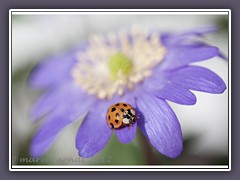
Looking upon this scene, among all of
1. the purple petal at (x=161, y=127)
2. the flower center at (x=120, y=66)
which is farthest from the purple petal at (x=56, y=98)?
the purple petal at (x=161, y=127)

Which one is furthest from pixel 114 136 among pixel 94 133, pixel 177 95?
pixel 177 95

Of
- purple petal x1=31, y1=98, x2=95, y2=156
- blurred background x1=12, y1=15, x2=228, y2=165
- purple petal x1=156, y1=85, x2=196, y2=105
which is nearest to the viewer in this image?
purple petal x1=156, y1=85, x2=196, y2=105

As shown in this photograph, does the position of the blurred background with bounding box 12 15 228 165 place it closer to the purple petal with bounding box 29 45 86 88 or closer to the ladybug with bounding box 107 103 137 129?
the purple petal with bounding box 29 45 86 88

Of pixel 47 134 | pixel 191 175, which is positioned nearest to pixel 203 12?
pixel 191 175

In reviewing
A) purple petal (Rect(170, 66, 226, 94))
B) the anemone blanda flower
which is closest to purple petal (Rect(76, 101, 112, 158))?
the anemone blanda flower

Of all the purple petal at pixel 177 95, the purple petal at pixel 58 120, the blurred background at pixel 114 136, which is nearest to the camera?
the purple petal at pixel 177 95

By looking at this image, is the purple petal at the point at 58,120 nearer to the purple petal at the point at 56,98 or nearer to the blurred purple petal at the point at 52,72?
the purple petal at the point at 56,98

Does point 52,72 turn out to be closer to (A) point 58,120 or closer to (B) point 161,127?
(A) point 58,120
